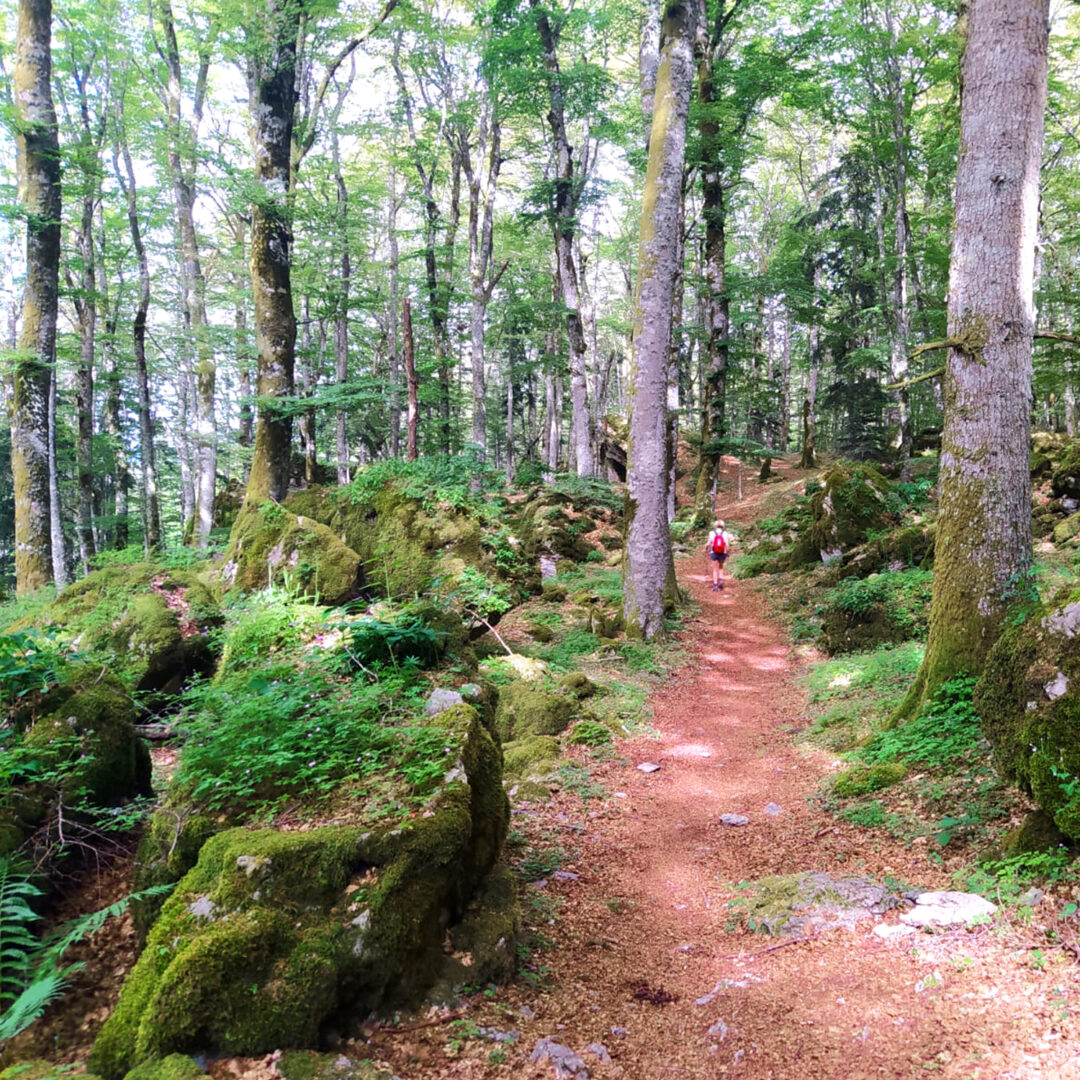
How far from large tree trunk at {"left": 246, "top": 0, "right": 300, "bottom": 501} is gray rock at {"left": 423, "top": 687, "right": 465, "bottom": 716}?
277 inches

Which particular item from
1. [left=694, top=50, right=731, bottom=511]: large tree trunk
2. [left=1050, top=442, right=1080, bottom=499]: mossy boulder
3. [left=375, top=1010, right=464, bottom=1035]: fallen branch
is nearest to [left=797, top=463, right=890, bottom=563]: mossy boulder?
[left=1050, top=442, right=1080, bottom=499]: mossy boulder

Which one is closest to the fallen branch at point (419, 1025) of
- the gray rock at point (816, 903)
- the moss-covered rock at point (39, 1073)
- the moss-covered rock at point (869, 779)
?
the moss-covered rock at point (39, 1073)

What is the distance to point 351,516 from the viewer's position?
32.9 feet

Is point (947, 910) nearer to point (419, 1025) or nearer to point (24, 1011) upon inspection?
point (419, 1025)

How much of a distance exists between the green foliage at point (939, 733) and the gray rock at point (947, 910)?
1684 millimetres

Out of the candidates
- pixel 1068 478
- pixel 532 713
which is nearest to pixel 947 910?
pixel 532 713

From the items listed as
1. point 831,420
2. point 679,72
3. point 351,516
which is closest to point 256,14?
point 679,72

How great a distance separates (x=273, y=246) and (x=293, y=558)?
520 centimetres

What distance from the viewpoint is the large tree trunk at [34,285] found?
9742mm

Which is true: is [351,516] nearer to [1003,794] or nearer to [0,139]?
[1003,794]

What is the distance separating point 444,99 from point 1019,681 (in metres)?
21.3

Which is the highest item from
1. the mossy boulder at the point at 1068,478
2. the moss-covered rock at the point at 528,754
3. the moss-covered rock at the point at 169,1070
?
the mossy boulder at the point at 1068,478

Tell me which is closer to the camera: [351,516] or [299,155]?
[351,516]

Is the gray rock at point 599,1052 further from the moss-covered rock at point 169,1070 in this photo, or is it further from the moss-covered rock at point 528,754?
the moss-covered rock at point 528,754
